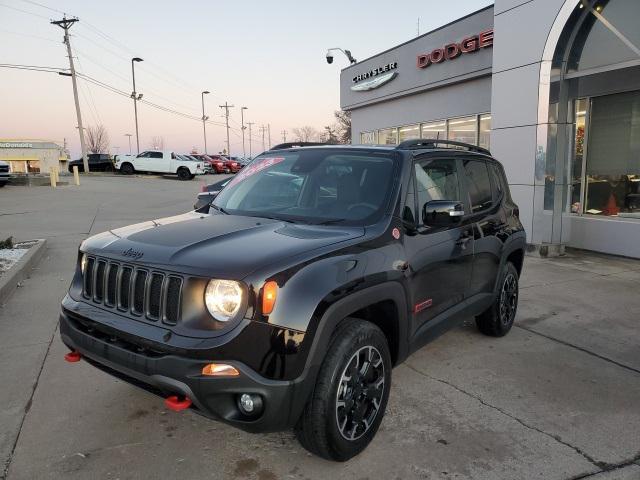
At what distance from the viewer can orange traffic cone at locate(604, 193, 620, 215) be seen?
948 centimetres

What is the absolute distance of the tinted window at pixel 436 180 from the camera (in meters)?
3.61

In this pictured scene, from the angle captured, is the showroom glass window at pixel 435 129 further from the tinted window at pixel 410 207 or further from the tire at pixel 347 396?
the tire at pixel 347 396

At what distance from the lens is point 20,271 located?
22.6 ft

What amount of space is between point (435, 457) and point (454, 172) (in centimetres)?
218

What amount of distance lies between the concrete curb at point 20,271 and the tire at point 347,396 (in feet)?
15.7

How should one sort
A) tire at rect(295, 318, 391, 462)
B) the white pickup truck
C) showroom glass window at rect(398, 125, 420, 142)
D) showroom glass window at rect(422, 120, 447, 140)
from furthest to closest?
the white pickup truck < showroom glass window at rect(398, 125, 420, 142) < showroom glass window at rect(422, 120, 447, 140) < tire at rect(295, 318, 391, 462)

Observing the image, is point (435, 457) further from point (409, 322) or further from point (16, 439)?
point (16, 439)

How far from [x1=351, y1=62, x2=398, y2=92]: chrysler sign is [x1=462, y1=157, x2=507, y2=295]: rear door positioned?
13406 mm

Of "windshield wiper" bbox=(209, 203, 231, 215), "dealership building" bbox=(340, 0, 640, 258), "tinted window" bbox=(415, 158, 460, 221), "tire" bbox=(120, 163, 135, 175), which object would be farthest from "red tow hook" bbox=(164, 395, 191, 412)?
"tire" bbox=(120, 163, 135, 175)

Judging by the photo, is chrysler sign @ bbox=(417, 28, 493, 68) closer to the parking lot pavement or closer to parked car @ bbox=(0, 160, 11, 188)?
the parking lot pavement

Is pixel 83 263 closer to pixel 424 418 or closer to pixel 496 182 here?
pixel 424 418

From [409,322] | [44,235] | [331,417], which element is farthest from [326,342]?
[44,235]

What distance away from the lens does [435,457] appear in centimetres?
295

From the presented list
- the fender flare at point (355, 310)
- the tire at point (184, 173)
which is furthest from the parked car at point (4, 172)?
the fender flare at point (355, 310)
